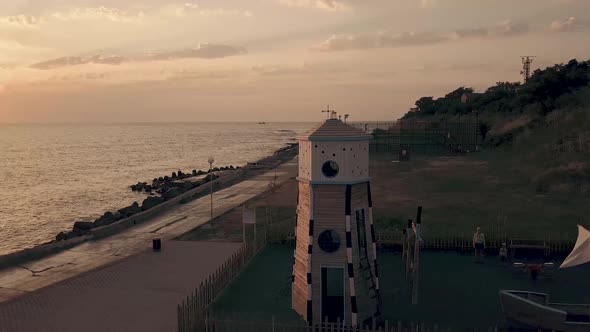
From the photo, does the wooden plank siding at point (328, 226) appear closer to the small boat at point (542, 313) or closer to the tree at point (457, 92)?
the small boat at point (542, 313)

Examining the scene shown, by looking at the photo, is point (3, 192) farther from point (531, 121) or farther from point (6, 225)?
point (531, 121)

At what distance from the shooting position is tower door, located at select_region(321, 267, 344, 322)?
15.1 metres

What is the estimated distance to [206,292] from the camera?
15430 mm

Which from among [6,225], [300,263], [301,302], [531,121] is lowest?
[6,225]


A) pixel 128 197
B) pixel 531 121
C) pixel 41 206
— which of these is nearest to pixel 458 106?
pixel 531 121

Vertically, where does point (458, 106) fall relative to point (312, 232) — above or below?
above

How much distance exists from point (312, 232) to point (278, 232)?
10.6 metres

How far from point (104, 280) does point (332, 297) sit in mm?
10430

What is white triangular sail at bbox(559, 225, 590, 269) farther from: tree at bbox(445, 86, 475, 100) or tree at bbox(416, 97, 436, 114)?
tree at bbox(445, 86, 475, 100)

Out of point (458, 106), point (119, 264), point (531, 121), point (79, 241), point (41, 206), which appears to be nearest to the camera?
point (119, 264)

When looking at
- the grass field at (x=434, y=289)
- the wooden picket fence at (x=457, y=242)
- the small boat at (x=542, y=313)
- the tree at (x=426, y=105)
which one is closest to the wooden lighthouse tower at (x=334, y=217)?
the grass field at (x=434, y=289)

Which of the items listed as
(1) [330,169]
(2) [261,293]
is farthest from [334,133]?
(2) [261,293]

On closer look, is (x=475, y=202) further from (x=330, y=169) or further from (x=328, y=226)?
(x=328, y=226)

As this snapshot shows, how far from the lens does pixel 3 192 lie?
68.3 m
